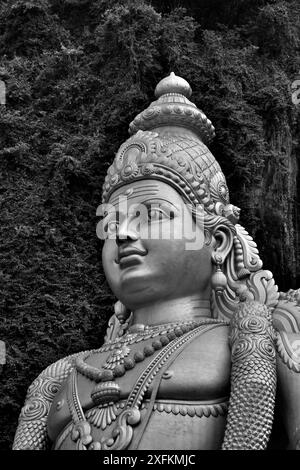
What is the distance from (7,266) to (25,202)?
511 millimetres

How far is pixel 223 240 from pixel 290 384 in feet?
3.29

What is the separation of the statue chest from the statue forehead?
2.55 feet

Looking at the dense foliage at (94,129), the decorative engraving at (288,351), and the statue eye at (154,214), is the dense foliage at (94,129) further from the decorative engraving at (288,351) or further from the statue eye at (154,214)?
the decorative engraving at (288,351)

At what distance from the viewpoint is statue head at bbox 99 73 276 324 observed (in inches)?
185

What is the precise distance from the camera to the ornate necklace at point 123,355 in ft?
14.1

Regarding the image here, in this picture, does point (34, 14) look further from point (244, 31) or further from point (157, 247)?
point (157, 247)

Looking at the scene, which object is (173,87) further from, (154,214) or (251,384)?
(251,384)

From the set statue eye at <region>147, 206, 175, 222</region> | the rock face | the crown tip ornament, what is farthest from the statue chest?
the rock face

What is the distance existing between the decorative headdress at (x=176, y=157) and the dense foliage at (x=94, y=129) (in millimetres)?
1166

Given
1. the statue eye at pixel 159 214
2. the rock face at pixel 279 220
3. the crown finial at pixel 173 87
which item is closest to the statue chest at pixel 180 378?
the statue eye at pixel 159 214

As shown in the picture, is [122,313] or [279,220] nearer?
[122,313]

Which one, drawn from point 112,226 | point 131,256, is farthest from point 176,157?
point 131,256

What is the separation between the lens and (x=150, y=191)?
16.0 feet
